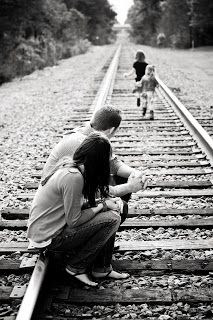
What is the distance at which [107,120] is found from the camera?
131 inches

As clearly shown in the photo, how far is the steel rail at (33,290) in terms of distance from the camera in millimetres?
2604

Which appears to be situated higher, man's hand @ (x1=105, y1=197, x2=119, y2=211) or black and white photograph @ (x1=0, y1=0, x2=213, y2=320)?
man's hand @ (x1=105, y1=197, x2=119, y2=211)

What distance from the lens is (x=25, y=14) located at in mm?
20578

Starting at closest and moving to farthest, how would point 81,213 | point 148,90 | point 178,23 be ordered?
point 81,213 < point 148,90 < point 178,23

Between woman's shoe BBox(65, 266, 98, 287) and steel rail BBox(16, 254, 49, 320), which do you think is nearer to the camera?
steel rail BBox(16, 254, 49, 320)

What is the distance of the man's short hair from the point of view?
10.9 feet

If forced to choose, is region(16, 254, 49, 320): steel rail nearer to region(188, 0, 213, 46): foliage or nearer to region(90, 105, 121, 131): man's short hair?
region(90, 105, 121, 131): man's short hair

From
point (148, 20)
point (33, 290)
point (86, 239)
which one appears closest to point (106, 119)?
point (86, 239)

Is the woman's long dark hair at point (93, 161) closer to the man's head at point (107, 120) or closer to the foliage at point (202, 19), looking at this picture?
the man's head at point (107, 120)

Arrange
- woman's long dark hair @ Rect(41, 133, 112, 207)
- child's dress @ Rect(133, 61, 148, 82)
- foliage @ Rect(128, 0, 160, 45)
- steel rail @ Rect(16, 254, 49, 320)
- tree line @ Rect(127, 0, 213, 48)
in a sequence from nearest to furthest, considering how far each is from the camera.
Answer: steel rail @ Rect(16, 254, 49, 320) < woman's long dark hair @ Rect(41, 133, 112, 207) < child's dress @ Rect(133, 61, 148, 82) < tree line @ Rect(127, 0, 213, 48) < foliage @ Rect(128, 0, 160, 45)

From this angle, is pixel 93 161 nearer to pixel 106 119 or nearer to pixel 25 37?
pixel 106 119

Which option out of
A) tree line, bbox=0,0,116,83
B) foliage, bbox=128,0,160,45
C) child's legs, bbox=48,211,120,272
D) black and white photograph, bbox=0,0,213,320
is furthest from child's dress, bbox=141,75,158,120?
foliage, bbox=128,0,160,45

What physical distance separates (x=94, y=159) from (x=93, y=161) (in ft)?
0.05

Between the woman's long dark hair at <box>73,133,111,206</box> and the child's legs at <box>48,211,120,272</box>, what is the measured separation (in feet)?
1.06
